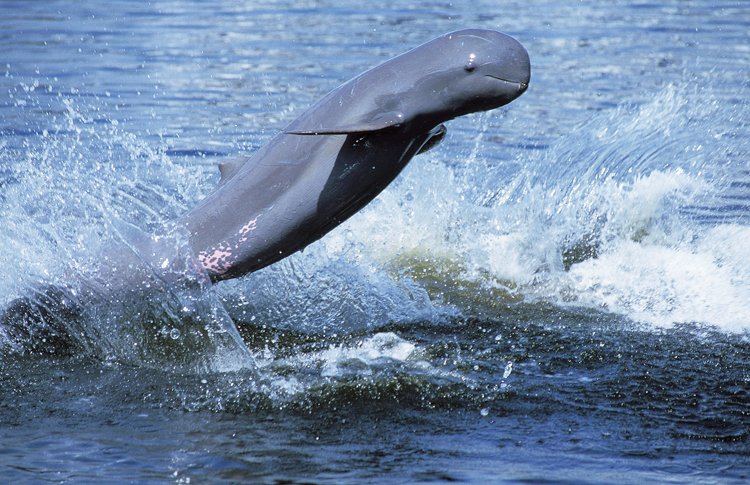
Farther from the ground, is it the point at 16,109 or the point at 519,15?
the point at 519,15

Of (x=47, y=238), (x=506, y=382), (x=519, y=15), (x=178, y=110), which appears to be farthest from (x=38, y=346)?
(x=519, y=15)

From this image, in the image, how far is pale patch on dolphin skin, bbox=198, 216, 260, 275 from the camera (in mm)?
8609

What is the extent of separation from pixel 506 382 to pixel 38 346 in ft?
12.2

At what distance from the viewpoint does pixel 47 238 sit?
9.55 meters

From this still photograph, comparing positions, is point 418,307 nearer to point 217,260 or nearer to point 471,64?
point 217,260

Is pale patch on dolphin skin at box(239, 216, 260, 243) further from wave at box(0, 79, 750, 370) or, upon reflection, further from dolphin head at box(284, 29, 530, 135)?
dolphin head at box(284, 29, 530, 135)

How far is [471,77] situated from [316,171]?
1325 millimetres

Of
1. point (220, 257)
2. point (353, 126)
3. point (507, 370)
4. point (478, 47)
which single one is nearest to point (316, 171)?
point (353, 126)

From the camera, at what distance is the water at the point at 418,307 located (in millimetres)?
7242

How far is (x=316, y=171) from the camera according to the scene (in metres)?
8.38

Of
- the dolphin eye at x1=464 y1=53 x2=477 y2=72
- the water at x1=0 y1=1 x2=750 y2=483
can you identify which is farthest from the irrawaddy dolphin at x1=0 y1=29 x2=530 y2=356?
the water at x1=0 y1=1 x2=750 y2=483

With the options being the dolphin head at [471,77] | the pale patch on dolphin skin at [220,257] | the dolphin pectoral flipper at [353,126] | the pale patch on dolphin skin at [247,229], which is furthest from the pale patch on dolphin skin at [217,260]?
the dolphin head at [471,77]

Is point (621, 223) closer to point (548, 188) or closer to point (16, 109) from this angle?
point (548, 188)

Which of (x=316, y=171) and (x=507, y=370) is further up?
(x=316, y=171)
